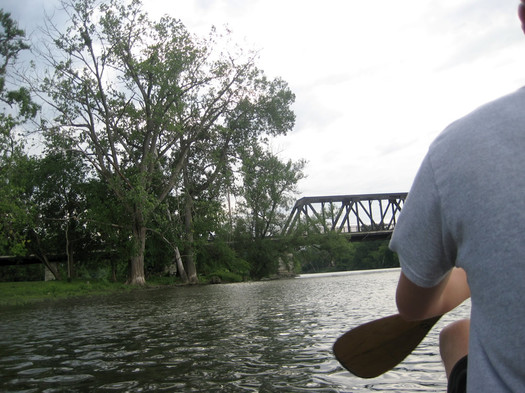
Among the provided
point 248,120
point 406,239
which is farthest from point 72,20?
point 406,239

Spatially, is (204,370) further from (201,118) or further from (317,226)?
(317,226)

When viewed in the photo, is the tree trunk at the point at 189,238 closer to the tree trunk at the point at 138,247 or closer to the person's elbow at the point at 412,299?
the tree trunk at the point at 138,247

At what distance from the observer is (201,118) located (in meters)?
28.6

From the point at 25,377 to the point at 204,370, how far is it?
1.67 m

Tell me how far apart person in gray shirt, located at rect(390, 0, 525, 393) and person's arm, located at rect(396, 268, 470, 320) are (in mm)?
116

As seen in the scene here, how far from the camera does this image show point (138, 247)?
84.8 ft

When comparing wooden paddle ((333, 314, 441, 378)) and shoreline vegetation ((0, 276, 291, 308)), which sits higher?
wooden paddle ((333, 314, 441, 378))

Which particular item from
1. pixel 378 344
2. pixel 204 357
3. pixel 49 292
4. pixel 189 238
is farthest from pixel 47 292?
pixel 378 344

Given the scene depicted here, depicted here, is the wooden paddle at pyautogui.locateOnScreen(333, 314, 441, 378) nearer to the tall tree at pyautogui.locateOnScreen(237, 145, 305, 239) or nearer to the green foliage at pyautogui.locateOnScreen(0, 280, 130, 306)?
the green foliage at pyautogui.locateOnScreen(0, 280, 130, 306)

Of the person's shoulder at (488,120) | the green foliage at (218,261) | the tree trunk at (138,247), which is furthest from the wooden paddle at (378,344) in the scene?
the green foliage at (218,261)

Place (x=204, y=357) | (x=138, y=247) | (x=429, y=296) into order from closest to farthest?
(x=429, y=296)
(x=204, y=357)
(x=138, y=247)

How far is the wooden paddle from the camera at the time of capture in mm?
1931

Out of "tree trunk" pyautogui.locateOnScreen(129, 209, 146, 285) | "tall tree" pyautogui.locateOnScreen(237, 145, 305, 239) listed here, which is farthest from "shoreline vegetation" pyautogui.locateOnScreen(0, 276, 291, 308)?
"tall tree" pyautogui.locateOnScreen(237, 145, 305, 239)

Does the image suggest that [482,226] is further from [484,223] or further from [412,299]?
[412,299]
